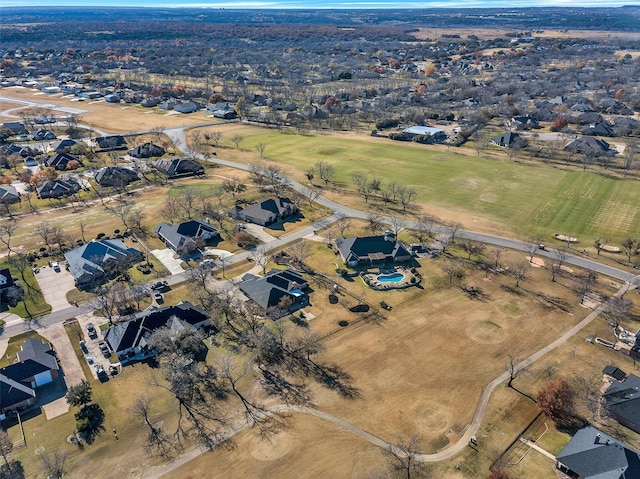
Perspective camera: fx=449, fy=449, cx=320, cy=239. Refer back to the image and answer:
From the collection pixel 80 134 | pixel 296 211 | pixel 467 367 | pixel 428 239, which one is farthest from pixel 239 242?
pixel 80 134


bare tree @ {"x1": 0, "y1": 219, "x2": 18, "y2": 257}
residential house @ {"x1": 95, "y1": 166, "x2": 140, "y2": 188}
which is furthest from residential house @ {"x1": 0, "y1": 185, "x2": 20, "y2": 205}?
residential house @ {"x1": 95, "y1": 166, "x2": 140, "y2": 188}

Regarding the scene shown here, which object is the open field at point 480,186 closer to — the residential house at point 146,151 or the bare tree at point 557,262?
the bare tree at point 557,262

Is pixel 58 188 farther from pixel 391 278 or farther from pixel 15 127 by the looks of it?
pixel 391 278

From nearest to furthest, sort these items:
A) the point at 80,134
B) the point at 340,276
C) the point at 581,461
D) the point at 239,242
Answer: the point at 581,461, the point at 340,276, the point at 239,242, the point at 80,134

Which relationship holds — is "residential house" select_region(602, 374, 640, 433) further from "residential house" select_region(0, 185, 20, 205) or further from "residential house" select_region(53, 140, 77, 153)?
"residential house" select_region(53, 140, 77, 153)

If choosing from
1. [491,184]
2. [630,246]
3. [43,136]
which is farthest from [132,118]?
[630,246]

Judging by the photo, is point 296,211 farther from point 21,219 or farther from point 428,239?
point 21,219
